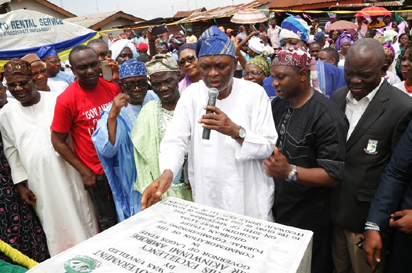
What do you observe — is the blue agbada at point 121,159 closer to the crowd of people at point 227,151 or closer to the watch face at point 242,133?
the crowd of people at point 227,151

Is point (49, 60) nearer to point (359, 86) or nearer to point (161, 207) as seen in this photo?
point (161, 207)

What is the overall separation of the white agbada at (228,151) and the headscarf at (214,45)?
237 mm

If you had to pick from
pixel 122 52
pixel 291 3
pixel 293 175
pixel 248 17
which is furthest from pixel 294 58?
pixel 291 3

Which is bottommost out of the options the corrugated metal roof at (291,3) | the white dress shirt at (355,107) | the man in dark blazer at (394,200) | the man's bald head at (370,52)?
the man in dark blazer at (394,200)

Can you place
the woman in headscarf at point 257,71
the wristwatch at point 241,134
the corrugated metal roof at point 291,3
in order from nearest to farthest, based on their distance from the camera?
1. the wristwatch at point 241,134
2. the woman in headscarf at point 257,71
3. the corrugated metal roof at point 291,3

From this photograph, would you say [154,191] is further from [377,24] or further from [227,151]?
[377,24]

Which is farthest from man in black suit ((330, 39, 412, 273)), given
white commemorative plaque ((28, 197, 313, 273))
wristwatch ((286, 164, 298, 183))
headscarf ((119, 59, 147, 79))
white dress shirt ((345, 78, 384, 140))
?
headscarf ((119, 59, 147, 79))

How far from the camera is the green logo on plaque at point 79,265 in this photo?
3.39 feet

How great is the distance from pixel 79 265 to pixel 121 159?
162cm

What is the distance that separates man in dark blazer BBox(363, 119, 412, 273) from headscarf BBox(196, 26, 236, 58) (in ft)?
3.93

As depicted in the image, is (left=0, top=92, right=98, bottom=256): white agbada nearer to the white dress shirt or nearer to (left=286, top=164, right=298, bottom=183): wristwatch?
(left=286, top=164, right=298, bottom=183): wristwatch

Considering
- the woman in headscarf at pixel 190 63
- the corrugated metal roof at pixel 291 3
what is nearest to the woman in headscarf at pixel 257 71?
the woman in headscarf at pixel 190 63

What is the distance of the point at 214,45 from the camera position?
176 centimetres

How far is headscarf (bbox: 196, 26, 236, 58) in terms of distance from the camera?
69.1 inches
